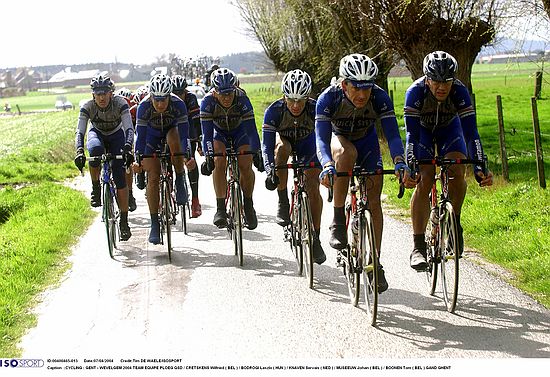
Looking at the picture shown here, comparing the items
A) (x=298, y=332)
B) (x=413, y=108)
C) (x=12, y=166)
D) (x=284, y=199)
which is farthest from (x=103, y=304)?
(x=12, y=166)

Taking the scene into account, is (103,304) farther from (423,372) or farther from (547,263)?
(547,263)

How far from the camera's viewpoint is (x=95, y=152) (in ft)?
32.7

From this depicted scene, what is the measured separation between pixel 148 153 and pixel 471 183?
233 inches

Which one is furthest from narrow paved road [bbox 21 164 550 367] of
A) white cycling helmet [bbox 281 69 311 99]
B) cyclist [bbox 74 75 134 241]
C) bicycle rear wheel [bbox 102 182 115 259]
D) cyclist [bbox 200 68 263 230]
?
white cycling helmet [bbox 281 69 311 99]

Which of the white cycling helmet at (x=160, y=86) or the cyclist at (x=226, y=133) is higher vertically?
the white cycling helmet at (x=160, y=86)

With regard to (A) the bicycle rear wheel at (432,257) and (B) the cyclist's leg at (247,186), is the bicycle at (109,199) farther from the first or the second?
(A) the bicycle rear wheel at (432,257)

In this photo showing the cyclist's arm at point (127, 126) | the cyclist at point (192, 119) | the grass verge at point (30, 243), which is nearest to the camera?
the grass verge at point (30, 243)

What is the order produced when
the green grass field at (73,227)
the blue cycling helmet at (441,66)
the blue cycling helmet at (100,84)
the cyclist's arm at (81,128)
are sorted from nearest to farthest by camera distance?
the blue cycling helmet at (441,66) → the green grass field at (73,227) → the cyclist's arm at (81,128) → the blue cycling helmet at (100,84)

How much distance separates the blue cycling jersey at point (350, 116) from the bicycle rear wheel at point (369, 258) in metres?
0.75

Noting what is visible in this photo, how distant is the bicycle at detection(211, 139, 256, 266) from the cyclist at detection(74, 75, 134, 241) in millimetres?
1390

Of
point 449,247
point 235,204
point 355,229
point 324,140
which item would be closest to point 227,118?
point 235,204

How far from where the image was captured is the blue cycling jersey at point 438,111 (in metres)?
6.78

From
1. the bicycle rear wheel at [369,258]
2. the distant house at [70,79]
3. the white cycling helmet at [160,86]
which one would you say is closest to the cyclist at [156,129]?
Answer: the white cycling helmet at [160,86]

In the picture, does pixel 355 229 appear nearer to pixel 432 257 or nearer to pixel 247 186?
pixel 432 257
